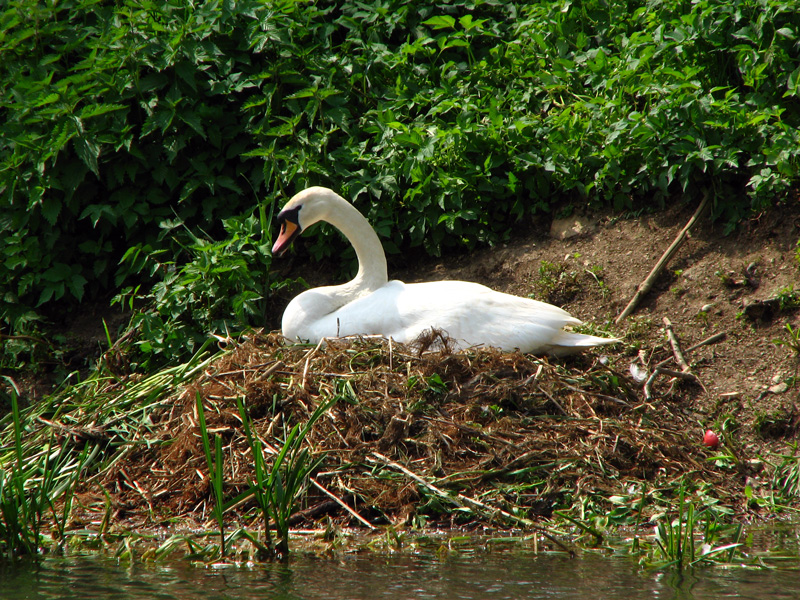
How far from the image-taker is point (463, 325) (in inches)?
205

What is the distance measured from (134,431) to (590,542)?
8.33 feet

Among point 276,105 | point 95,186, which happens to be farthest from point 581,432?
point 95,186

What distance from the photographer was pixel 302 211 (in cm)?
593

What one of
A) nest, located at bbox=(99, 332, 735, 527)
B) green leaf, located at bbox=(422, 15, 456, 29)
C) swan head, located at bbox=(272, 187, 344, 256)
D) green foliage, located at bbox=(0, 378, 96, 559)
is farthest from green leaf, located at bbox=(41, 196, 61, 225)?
green leaf, located at bbox=(422, 15, 456, 29)

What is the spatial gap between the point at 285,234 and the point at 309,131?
1.73 meters

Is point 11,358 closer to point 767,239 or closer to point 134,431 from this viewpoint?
point 134,431

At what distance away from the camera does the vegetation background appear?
6.26m

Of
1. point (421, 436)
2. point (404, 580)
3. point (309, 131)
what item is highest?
point (309, 131)

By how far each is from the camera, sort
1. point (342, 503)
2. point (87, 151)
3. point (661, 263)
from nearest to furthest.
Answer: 1. point (342, 503)
2. point (661, 263)
3. point (87, 151)

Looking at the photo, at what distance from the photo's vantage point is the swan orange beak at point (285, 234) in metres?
5.95

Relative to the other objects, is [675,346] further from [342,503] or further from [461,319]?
[342,503]

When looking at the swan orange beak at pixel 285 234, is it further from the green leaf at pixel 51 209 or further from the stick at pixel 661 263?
the stick at pixel 661 263

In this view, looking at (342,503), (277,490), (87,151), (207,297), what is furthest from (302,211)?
(277,490)

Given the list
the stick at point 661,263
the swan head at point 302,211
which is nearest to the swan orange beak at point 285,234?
the swan head at point 302,211
